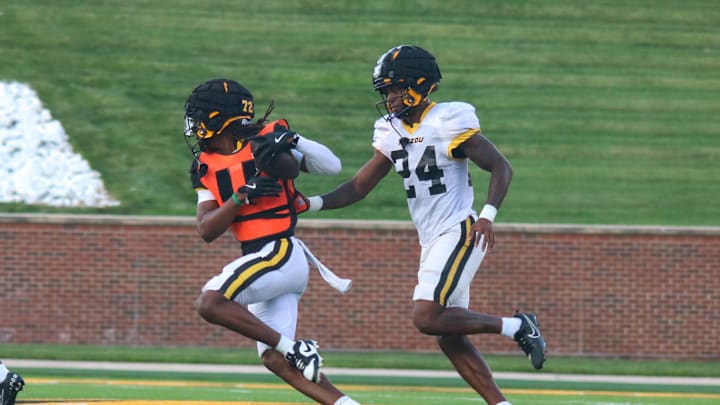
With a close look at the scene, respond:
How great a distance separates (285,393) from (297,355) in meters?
4.16

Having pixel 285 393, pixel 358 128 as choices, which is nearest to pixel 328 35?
pixel 358 128

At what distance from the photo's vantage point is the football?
22.3ft

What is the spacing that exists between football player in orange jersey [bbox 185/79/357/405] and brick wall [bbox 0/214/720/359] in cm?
812

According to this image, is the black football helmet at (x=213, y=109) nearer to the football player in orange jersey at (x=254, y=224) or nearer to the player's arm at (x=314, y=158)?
the football player in orange jersey at (x=254, y=224)

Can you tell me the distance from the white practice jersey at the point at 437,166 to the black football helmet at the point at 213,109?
3.61 ft

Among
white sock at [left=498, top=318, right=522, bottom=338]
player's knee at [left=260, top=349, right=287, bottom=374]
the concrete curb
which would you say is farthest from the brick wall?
player's knee at [left=260, top=349, right=287, bottom=374]

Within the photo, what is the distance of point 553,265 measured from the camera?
15.3 m

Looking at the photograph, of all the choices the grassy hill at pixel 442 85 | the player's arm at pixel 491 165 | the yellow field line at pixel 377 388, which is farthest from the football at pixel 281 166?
the grassy hill at pixel 442 85

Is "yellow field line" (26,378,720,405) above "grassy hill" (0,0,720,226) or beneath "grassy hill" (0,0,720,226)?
beneath

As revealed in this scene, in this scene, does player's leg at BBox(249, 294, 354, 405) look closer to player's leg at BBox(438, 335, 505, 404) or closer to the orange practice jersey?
the orange practice jersey

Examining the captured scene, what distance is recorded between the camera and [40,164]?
57.3 ft

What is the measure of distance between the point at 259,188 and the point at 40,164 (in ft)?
37.3

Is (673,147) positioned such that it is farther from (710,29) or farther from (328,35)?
(328,35)

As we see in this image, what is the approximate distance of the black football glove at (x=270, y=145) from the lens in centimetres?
679
